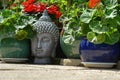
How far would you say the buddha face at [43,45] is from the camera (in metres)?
4.64

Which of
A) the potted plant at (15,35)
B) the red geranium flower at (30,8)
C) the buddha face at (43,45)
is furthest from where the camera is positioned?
the red geranium flower at (30,8)

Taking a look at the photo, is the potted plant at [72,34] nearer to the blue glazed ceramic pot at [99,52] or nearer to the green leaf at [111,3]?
the blue glazed ceramic pot at [99,52]

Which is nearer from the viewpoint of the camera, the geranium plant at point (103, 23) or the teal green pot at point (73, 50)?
the geranium plant at point (103, 23)

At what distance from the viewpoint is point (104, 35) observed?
150 inches

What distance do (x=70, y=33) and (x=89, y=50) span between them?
0.32 m

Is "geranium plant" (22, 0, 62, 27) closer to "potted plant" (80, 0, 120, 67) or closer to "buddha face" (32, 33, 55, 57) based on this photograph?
"buddha face" (32, 33, 55, 57)

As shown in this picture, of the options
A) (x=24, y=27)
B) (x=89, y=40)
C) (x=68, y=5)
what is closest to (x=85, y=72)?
(x=89, y=40)

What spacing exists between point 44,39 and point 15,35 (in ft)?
1.09

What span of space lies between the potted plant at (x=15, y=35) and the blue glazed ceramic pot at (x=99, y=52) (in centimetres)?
83

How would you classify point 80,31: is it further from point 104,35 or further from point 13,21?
point 13,21

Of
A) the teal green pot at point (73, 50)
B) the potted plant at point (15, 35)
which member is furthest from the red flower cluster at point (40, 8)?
the teal green pot at point (73, 50)

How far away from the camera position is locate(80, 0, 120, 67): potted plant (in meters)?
3.80

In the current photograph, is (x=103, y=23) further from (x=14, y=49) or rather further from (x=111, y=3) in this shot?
(x=14, y=49)

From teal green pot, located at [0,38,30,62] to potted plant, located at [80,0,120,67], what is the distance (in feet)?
2.93
